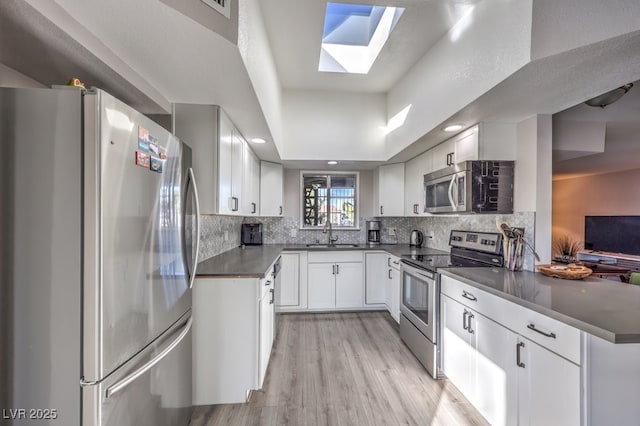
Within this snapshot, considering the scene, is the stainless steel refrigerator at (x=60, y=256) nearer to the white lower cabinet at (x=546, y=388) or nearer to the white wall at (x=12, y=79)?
the white wall at (x=12, y=79)

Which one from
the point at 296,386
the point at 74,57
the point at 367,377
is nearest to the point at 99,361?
the point at 74,57

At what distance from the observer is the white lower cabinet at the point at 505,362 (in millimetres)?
1224

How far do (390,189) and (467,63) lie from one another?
218cm

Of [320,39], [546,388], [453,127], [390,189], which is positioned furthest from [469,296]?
[320,39]

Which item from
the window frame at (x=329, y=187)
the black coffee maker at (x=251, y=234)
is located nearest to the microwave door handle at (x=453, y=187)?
the window frame at (x=329, y=187)

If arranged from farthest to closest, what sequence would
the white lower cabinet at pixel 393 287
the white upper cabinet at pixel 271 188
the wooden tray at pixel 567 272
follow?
the white upper cabinet at pixel 271 188 → the white lower cabinet at pixel 393 287 → the wooden tray at pixel 567 272

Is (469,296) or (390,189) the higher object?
(390,189)

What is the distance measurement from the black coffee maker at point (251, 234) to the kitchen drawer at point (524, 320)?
8.86ft

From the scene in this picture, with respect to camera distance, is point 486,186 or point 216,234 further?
point 216,234

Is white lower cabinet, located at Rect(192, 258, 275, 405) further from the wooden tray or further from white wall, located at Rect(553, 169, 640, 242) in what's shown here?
white wall, located at Rect(553, 169, 640, 242)

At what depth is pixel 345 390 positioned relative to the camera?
6.95 feet

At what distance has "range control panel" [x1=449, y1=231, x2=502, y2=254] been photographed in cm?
239

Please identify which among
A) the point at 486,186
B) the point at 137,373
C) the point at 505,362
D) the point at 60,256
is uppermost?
Answer: the point at 486,186

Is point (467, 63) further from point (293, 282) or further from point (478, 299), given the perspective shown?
point (293, 282)
